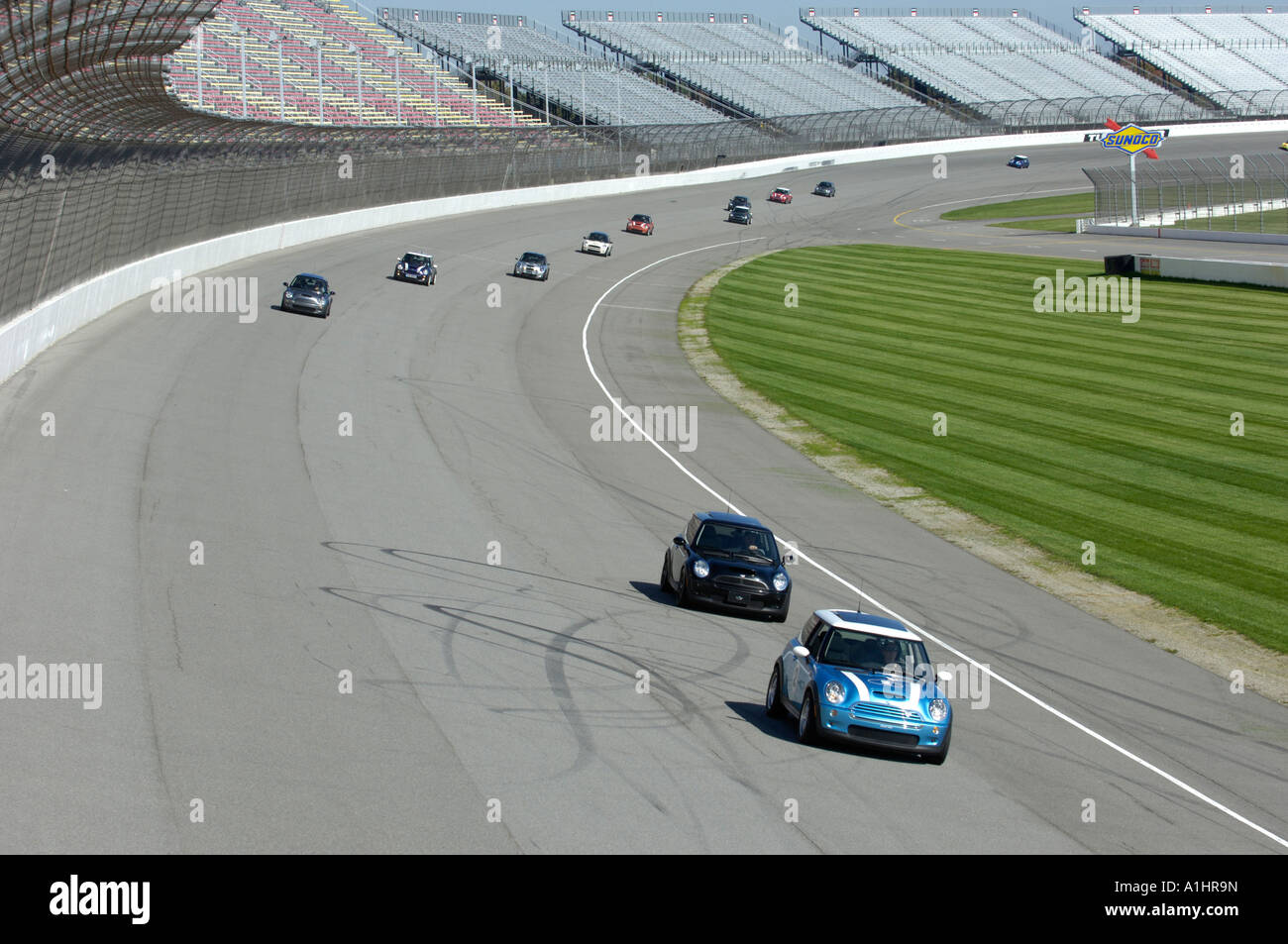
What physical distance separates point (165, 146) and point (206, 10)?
21484mm

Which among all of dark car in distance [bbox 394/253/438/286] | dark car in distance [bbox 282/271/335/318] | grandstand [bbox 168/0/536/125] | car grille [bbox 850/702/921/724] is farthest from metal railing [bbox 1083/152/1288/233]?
car grille [bbox 850/702/921/724]

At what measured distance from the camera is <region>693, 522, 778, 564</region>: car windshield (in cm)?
2084

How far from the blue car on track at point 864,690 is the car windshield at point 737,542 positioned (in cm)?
488

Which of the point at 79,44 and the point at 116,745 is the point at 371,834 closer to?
the point at 116,745

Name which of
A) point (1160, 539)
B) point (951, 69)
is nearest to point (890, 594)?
point (1160, 539)

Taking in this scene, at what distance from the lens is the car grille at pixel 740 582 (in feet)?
66.5

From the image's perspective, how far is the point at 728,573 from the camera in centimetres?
2034

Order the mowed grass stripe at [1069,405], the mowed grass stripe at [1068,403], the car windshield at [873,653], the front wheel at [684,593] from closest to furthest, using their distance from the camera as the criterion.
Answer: the car windshield at [873,653] → the front wheel at [684,593] → the mowed grass stripe at [1068,403] → the mowed grass stripe at [1069,405]

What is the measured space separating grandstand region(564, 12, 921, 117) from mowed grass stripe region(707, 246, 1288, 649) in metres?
64.9

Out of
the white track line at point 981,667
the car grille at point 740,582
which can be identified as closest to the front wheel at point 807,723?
the white track line at point 981,667

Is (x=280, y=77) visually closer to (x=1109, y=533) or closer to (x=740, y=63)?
(x=1109, y=533)

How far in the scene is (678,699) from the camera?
628 inches

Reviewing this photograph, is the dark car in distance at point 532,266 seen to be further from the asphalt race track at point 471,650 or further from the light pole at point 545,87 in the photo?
the light pole at point 545,87
